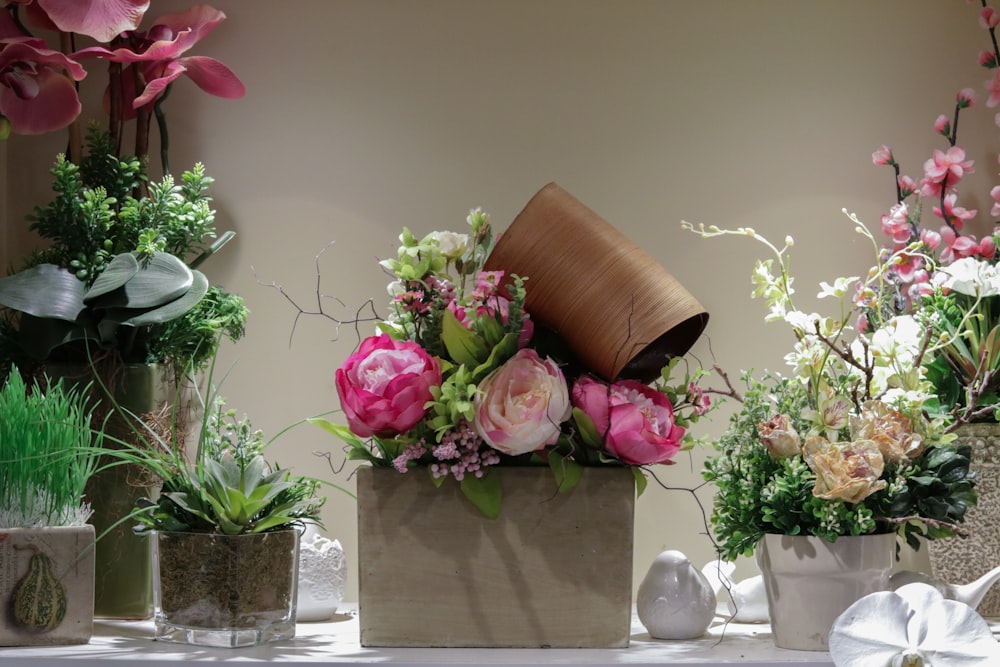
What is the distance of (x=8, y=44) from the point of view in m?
1.08

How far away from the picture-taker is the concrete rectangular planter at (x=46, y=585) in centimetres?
88

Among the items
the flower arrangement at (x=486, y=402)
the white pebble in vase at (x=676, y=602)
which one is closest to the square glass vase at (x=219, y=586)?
the flower arrangement at (x=486, y=402)

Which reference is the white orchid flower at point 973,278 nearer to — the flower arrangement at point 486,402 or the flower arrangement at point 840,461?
the flower arrangement at point 840,461

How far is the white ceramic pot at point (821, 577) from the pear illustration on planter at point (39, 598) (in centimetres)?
62

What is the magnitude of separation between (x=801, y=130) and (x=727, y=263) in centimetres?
19

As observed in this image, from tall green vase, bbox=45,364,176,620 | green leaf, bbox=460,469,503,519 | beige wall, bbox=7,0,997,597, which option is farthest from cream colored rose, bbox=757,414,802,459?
tall green vase, bbox=45,364,176,620

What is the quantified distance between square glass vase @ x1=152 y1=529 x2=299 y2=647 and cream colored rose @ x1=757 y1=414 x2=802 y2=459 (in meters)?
0.43

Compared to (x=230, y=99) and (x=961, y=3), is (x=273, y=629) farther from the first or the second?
(x=961, y=3)

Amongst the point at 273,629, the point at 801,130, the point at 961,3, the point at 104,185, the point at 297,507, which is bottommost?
the point at 273,629

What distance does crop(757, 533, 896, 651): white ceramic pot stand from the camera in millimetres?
877

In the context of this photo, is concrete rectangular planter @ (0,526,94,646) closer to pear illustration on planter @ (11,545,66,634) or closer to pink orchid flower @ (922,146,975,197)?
pear illustration on planter @ (11,545,66,634)

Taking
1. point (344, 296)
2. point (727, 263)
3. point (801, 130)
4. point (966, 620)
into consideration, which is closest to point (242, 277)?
point (344, 296)

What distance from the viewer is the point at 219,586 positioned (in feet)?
2.90

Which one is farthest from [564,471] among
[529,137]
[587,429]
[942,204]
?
[942,204]
